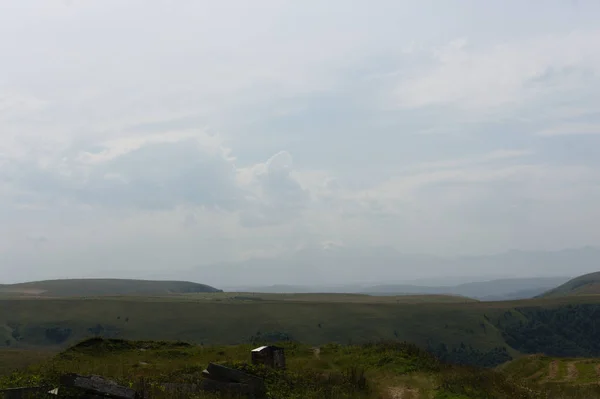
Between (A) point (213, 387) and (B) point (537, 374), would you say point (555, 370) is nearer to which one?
(B) point (537, 374)

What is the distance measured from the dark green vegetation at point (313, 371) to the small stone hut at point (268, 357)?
59 centimetres

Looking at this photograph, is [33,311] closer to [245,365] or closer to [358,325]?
[358,325]

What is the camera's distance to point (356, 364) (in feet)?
79.5

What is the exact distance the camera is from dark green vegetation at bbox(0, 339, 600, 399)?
1709 centimetres

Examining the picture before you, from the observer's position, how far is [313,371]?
21.2 metres

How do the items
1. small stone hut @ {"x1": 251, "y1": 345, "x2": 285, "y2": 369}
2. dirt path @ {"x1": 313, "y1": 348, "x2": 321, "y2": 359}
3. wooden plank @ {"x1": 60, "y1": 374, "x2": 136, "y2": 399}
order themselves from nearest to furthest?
wooden plank @ {"x1": 60, "y1": 374, "x2": 136, "y2": 399} < small stone hut @ {"x1": 251, "y1": 345, "x2": 285, "y2": 369} < dirt path @ {"x1": 313, "y1": 348, "x2": 321, "y2": 359}

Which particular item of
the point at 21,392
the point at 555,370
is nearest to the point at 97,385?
the point at 21,392

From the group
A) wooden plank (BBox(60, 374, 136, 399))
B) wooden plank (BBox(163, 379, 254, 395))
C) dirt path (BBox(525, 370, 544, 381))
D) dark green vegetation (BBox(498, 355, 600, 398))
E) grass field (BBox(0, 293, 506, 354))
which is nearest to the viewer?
wooden plank (BBox(60, 374, 136, 399))

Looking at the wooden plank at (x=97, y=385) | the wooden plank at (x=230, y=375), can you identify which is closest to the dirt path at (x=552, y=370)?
the wooden plank at (x=230, y=375)

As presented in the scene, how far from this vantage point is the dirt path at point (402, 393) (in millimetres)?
17969

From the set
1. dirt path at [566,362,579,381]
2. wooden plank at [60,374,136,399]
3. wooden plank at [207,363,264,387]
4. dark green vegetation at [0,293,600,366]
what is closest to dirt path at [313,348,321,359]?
wooden plank at [207,363,264,387]

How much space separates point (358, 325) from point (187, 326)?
154ft

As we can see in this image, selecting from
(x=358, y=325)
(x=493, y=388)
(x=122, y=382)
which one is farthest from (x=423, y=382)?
(x=358, y=325)

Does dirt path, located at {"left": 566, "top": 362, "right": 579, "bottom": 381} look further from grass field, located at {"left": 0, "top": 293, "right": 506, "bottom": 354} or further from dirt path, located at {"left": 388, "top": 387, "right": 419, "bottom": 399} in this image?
grass field, located at {"left": 0, "top": 293, "right": 506, "bottom": 354}
